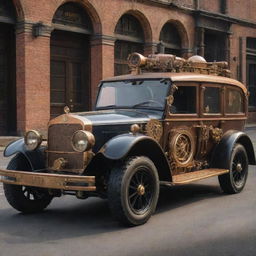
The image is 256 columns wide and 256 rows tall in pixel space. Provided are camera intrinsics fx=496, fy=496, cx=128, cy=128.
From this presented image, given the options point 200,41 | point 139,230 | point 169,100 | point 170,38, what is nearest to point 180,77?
point 169,100

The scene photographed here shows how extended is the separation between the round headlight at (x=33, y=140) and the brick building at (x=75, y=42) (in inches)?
456

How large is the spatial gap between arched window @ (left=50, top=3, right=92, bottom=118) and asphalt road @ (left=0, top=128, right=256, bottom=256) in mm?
12928

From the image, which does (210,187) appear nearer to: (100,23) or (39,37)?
(39,37)

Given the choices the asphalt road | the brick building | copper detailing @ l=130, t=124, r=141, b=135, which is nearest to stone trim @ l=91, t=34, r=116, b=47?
the brick building

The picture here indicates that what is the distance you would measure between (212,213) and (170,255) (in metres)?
1.90

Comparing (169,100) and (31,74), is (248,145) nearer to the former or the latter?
(169,100)

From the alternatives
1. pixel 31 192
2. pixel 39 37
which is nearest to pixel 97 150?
pixel 31 192

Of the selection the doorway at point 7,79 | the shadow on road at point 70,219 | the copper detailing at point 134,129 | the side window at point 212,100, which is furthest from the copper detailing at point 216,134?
the doorway at point 7,79

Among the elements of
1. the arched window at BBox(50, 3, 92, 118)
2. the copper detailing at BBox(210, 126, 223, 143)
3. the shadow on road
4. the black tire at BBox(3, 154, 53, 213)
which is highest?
the arched window at BBox(50, 3, 92, 118)

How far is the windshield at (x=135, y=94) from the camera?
687 centimetres

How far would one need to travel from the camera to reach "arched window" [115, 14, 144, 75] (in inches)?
872

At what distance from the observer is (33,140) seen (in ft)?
20.6

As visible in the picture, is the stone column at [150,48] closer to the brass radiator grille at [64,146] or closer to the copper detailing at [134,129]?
the brass radiator grille at [64,146]

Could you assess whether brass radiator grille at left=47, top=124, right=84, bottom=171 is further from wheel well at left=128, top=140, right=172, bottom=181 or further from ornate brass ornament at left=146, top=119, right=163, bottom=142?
ornate brass ornament at left=146, top=119, right=163, bottom=142
